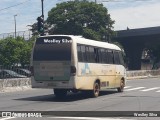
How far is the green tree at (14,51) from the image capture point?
5884 cm

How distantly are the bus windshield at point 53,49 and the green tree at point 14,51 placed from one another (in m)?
36.9

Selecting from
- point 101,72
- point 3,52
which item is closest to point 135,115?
point 101,72

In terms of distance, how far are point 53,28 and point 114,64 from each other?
46.6 meters

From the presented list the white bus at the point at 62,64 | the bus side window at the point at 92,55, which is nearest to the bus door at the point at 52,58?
the white bus at the point at 62,64

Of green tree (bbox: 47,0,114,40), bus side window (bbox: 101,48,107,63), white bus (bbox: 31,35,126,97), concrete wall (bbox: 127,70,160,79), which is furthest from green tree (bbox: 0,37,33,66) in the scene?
white bus (bbox: 31,35,126,97)

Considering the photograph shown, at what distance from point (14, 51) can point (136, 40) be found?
37.7 metres

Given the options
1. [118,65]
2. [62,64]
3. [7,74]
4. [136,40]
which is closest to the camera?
[62,64]

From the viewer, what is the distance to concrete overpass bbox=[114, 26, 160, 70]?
268ft

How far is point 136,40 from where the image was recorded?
91.9 meters

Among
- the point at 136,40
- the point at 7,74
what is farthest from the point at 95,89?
the point at 136,40

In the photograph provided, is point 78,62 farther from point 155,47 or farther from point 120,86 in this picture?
point 155,47

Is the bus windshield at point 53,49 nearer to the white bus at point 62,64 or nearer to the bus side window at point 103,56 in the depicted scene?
the white bus at point 62,64

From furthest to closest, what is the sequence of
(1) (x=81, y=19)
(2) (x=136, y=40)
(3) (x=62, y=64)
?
(2) (x=136, y=40)
(1) (x=81, y=19)
(3) (x=62, y=64)

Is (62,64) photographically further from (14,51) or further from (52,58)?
(14,51)
